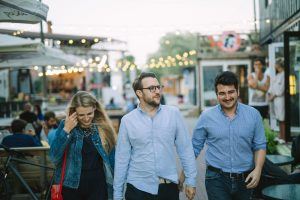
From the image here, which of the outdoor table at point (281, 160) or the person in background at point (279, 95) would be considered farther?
the person in background at point (279, 95)

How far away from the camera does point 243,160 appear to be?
3.97 m

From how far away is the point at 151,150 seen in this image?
144 inches

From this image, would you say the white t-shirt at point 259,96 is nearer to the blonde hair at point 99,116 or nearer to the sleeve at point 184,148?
the blonde hair at point 99,116

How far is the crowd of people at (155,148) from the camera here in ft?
12.1

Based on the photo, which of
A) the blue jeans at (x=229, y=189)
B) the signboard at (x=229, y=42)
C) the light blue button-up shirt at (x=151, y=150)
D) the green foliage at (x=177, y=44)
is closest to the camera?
the light blue button-up shirt at (x=151, y=150)

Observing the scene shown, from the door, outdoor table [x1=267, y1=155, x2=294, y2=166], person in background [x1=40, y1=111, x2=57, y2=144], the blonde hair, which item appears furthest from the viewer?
the door

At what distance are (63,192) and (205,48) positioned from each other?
1948cm

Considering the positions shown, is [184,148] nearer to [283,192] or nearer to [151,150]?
[151,150]

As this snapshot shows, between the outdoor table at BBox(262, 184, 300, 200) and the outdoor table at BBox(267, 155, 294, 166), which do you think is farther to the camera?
the outdoor table at BBox(267, 155, 294, 166)

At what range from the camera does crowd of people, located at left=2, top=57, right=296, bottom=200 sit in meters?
3.69

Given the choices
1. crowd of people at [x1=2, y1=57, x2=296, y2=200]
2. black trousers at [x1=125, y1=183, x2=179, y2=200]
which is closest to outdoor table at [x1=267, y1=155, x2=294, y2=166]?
crowd of people at [x1=2, y1=57, x2=296, y2=200]

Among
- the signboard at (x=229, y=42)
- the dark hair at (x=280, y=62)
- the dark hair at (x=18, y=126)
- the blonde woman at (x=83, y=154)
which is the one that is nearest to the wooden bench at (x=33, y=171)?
the dark hair at (x=18, y=126)

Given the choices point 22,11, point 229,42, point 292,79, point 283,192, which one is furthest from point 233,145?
point 229,42

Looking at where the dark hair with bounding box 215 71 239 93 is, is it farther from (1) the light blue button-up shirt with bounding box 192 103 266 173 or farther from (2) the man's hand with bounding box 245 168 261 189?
(2) the man's hand with bounding box 245 168 261 189
